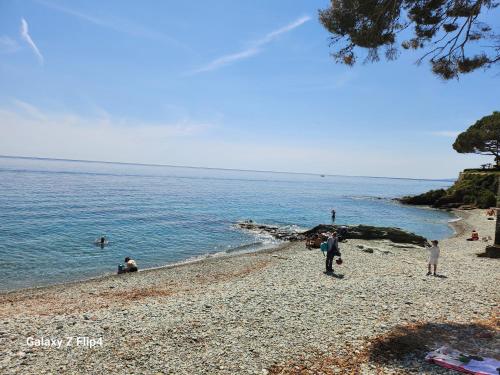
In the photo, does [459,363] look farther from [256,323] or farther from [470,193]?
[470,193]

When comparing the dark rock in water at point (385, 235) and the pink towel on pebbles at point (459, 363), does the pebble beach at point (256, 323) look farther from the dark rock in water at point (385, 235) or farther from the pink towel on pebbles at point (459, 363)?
the dark rock in water at point (385, 235)

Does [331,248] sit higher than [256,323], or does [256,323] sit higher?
[331,248]

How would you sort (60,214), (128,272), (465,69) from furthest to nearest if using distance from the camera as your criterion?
(60,214) → (128,272) → (465,69)

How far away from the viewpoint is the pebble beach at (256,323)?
354 inches

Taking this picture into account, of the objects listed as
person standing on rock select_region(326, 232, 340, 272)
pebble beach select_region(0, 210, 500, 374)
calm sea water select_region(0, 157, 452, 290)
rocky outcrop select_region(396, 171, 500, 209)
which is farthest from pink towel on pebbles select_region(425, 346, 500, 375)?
rocky outcrop select_region(396, 171, 500, 209)

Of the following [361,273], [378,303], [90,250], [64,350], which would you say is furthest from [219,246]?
[64,350]

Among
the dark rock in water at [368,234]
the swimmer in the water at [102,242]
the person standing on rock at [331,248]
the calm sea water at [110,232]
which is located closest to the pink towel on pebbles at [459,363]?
the person standing on rock at [331,248]

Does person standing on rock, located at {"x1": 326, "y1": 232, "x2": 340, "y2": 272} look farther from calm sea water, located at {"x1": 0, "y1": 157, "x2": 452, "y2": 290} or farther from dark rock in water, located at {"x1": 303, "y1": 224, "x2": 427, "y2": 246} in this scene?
dark rock in water, located at {"x1": 303, "y1": 224, "x2": 427, "y2": 246}

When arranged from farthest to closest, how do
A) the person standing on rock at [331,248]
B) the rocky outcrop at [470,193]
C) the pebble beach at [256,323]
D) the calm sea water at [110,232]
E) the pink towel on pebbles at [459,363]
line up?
the rocky outcrop at [470,193]
the calm sea water at [110,232]
the person standing on rock at [331,248]
the pebble beach at [256,323]
the pink towel on pebbles at [459,363]

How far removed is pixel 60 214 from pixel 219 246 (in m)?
24.4

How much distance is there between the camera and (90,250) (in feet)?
101

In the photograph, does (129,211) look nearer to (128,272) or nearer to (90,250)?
(90,250)

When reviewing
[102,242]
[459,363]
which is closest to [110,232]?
[102,242]

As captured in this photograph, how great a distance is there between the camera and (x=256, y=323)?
38.3 feet
